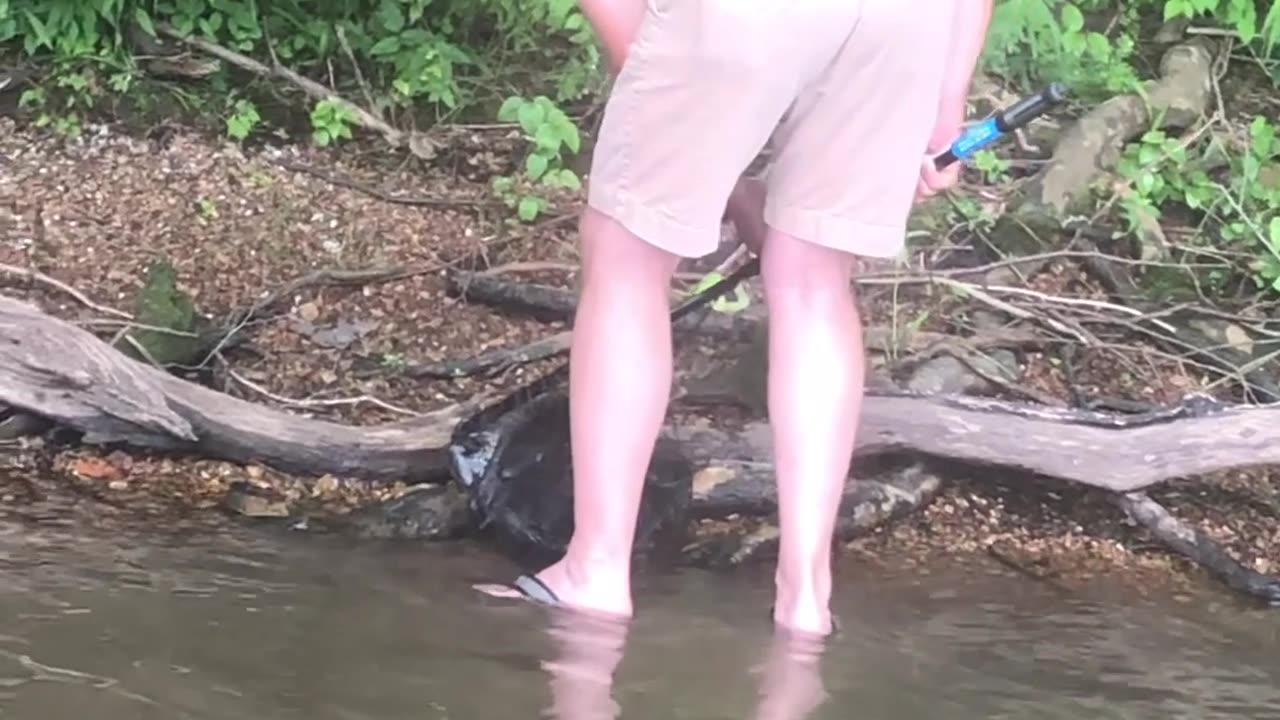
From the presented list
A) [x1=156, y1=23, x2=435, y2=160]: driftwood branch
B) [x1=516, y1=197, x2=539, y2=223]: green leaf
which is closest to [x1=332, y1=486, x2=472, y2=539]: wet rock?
[x1=516, y1=197, x2=539, y2=223]: green leaf

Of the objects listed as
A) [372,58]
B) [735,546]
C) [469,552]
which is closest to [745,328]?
[735,546]

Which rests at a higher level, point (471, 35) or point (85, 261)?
point (471, 35)

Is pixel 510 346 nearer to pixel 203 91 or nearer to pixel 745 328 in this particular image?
pixel 745 328

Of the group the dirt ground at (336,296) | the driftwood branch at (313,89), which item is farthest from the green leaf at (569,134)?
the driftwood branch at (313,89)

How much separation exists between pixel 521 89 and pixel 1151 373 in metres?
2.03

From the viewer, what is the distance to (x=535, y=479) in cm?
271

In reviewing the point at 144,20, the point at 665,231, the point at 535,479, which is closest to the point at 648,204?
the point at 665,231

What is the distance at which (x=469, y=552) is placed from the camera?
2602 mm

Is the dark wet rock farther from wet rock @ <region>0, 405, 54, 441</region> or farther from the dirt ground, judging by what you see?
wet rock @ <region>0, 405, 54, 441</region>

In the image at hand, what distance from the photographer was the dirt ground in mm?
2871

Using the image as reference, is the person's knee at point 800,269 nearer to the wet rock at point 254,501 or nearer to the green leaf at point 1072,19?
the wet rock at point 254,501

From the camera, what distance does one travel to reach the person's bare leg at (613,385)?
223 centimetres

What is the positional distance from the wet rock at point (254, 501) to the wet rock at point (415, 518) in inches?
4.8

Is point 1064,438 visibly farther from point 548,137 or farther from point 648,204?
point 548,137
